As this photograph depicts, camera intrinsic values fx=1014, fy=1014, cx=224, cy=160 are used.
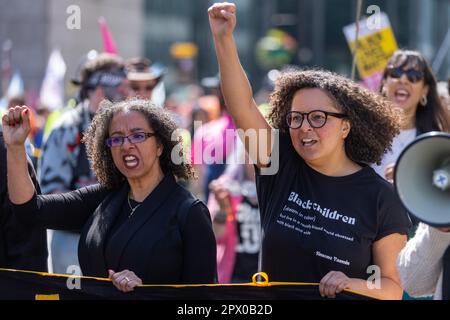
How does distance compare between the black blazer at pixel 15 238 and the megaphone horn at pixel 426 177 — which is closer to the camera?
the megaphone horn at pixel 426 177

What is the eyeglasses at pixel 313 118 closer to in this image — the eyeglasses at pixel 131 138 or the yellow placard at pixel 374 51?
the eyeglasses at pixel 131 138

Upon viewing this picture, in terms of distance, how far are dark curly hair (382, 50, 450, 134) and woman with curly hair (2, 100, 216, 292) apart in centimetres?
188

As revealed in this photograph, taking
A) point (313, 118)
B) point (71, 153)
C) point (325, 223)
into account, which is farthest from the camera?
point (71, 153)

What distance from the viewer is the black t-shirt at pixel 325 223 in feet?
13.3

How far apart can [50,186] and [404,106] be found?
7.47ft

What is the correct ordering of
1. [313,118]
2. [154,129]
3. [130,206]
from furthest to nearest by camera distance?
[154,129]
[130,206]
[313,118]

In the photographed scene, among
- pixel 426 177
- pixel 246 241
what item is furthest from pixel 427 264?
pixel 246 241

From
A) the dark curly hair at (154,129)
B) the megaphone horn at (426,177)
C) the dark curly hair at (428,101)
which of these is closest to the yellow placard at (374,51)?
the dark curly hair at (428,101)

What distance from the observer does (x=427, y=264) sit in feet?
11.6

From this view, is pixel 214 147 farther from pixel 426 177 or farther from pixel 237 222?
pixel 426 177

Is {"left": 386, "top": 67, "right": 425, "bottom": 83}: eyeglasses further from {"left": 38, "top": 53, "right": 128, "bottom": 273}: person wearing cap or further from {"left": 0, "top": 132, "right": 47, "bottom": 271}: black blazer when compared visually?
{"left": 0, "top": 132, "right": 47, "bottom": 271}: black blazer

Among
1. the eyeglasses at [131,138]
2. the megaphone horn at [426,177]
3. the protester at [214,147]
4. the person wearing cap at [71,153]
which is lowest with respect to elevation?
the protester at [214,147]

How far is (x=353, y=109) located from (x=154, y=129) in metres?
0.92

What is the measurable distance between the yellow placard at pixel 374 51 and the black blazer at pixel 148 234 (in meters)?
3.19
